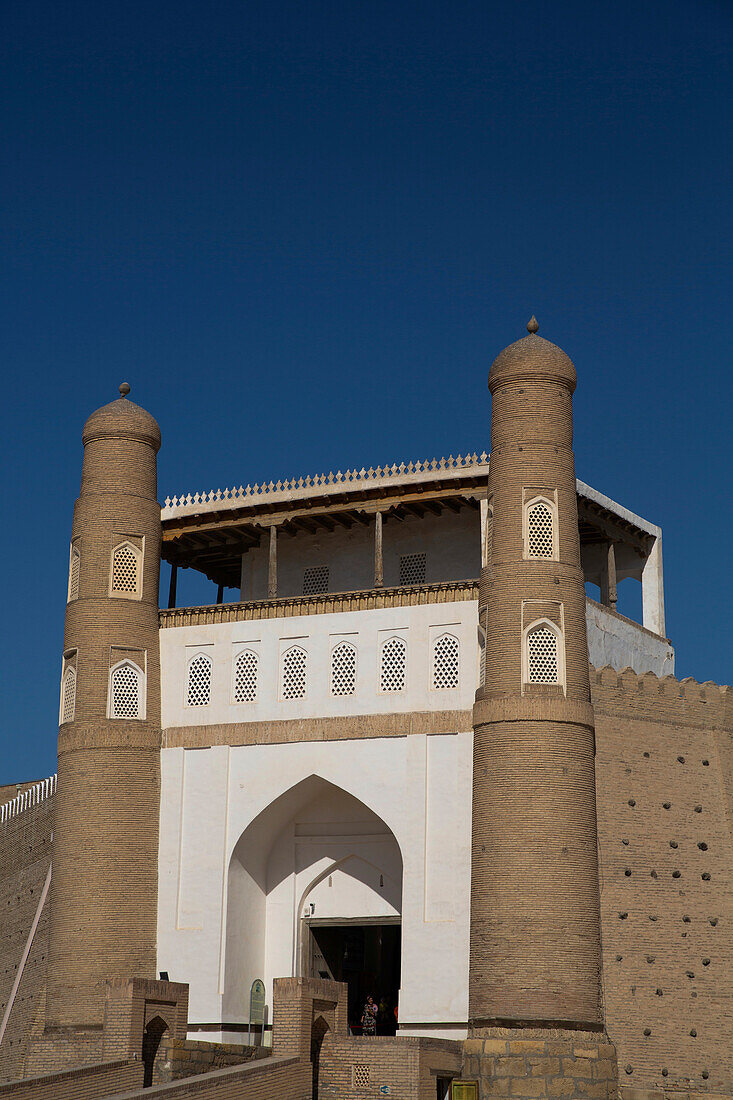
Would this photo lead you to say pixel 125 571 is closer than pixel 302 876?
→ No

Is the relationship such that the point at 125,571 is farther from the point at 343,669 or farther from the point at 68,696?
the point at 343,669

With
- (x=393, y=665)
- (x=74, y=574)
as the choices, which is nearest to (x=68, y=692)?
(x=74, y=574)

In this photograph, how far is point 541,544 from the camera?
20.8 metres

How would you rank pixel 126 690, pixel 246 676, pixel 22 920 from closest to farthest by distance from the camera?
pixel 246 676 < pixel 126 690 < pixel 22 920

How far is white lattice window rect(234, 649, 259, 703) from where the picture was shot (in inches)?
878

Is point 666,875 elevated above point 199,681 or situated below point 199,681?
below

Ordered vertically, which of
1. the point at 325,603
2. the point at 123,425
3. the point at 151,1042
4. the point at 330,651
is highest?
the point at 123,425

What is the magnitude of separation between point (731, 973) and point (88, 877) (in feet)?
28.2

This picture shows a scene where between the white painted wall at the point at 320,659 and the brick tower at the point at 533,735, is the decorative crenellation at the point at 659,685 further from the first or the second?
the white painted wall at the point at 320,659

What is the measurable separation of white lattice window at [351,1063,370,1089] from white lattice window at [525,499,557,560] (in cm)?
676

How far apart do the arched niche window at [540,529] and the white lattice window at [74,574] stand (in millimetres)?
6774

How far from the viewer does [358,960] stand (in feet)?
75.6

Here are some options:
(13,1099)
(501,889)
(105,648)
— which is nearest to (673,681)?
(501,889)

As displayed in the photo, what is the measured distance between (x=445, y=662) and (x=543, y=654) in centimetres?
155
